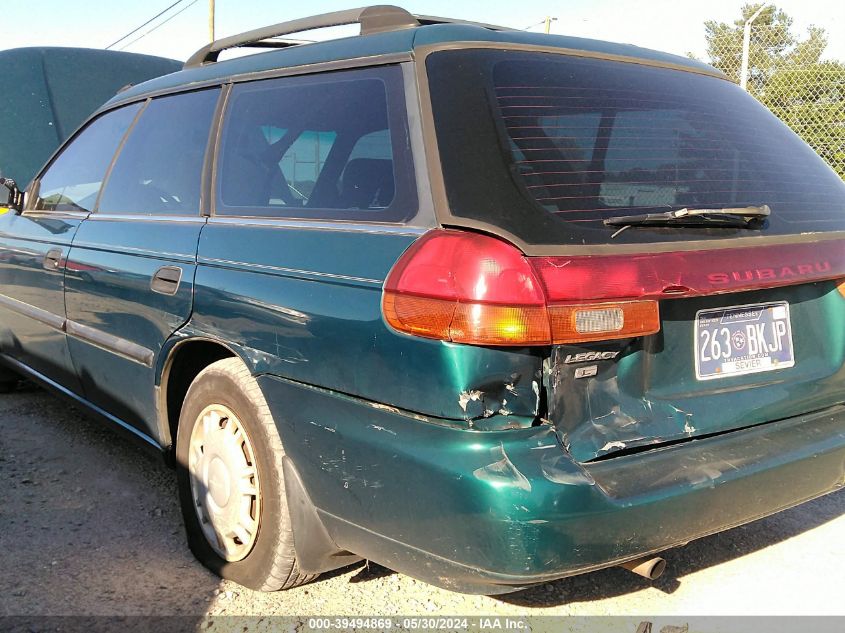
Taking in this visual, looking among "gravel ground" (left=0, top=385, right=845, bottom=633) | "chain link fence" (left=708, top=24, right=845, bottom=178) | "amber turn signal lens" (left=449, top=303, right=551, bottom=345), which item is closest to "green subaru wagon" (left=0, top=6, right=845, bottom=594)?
"amber turn signal lens" (left=449, top=303, right=551, bottom=345)

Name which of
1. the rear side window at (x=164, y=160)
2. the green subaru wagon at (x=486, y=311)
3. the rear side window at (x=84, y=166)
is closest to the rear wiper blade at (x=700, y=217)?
the green subaru wagon at (x=486, y=311)

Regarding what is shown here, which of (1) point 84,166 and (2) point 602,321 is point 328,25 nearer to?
(2) point 602,321

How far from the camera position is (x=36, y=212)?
4250 mm

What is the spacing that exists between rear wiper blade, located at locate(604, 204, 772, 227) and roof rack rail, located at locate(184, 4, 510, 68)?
87cm

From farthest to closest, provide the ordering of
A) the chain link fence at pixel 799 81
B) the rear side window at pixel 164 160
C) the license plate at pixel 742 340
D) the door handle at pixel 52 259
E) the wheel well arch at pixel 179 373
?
the chain link fence at pixel 799 81
the door handle at pixel 52 259
the rear side window at pixel 164 160
the wheel well arch at pixel 179 373
the license plate at pixel 742 340

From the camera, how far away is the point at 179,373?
3.00 m

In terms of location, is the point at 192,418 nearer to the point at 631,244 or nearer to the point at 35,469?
the point at 35,469

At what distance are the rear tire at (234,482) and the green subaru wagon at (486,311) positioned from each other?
0.01 metres

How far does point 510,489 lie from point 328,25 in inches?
73.2

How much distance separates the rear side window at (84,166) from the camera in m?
3.78

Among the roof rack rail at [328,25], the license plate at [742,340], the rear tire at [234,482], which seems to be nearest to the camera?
the license plate at [742,340]

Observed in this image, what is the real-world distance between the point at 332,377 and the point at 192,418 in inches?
35.2

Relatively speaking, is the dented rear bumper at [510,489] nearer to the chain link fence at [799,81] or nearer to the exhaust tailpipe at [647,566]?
the exhaust tailpipe at [647,566]

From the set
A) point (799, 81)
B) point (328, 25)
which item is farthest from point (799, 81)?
point (328, 25)
